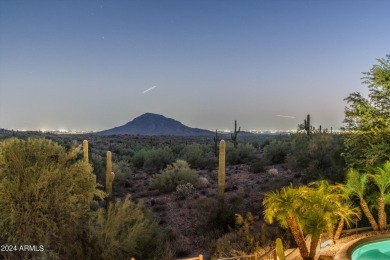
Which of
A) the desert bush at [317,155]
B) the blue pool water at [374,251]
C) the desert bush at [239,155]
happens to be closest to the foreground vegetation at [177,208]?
the desert bush at [317,155]

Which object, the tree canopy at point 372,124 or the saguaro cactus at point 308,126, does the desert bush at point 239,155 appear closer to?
the saguaro cactus at point 308,126

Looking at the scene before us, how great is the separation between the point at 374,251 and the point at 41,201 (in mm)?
10688

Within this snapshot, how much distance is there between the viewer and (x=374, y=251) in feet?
39.2

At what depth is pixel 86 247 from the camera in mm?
11031

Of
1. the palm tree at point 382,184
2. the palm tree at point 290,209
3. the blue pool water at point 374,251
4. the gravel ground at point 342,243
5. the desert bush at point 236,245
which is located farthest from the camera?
the palm tree at point 382,184

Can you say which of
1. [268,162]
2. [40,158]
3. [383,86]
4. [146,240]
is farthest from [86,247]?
[268,162]

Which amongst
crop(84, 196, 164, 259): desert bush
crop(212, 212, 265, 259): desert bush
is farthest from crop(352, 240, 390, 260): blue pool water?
crop(84, 196, 164, 259): desert bush

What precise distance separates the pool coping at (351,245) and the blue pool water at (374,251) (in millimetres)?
99

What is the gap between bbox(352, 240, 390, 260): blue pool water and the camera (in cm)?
1163

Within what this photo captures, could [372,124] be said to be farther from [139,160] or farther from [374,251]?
[139,160]

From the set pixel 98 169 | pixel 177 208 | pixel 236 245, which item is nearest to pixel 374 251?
pixel 236 245

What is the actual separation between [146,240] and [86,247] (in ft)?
7.47

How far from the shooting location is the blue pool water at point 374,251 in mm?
11633

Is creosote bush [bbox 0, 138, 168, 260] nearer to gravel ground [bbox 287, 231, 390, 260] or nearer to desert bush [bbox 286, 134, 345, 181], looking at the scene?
gravel ground [bbox 287, 231, 390, 260]
